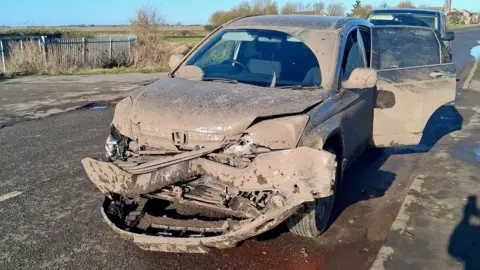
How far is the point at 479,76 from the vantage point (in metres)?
15.9

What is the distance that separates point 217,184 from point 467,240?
8.19ft

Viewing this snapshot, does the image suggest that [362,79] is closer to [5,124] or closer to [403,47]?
[403,47]

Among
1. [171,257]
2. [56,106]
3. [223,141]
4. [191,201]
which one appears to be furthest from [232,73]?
[56,106]

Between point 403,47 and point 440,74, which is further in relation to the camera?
point 403,47

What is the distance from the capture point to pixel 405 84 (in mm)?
5656

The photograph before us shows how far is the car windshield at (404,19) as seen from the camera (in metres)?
12.6

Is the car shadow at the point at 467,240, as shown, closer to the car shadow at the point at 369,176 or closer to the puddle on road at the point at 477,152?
the car shadow at the point at 369,176

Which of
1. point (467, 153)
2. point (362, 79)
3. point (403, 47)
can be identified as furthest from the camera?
point (467, 153)

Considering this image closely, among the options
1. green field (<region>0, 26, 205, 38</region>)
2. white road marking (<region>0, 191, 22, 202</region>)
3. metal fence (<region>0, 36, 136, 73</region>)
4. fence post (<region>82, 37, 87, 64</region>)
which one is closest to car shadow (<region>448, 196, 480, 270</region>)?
white road marking (<region>0, 191, 22, 202</region>)

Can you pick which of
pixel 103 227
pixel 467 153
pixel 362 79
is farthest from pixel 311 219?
pixel 467 153

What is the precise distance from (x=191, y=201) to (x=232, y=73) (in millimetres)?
1727

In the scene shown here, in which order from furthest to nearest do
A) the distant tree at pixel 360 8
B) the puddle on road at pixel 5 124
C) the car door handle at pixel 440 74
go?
the distant tree at pixel 360 8
the puddle on road at pixel 5 124
the car door handle at pixel 440 74

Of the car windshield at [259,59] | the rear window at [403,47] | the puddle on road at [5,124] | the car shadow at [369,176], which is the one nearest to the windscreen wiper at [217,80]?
the car windshield at [259,59]

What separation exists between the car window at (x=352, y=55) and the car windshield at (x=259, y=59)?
0.39 m
